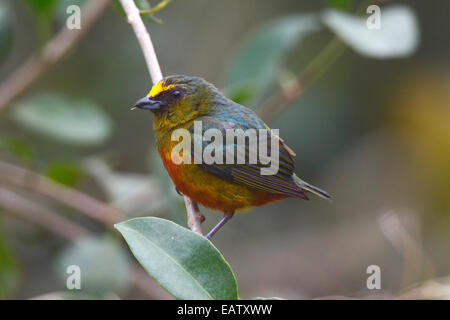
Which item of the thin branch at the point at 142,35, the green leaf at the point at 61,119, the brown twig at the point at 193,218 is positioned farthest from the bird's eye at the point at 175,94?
the green leaf at the point at 61,119

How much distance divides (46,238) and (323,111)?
9.08 feet

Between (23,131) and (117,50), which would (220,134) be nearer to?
(117,50)

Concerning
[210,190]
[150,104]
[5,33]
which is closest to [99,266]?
[210,190]

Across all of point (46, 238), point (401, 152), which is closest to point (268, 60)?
point (46, 238)

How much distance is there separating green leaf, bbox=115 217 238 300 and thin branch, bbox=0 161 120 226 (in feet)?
5.97

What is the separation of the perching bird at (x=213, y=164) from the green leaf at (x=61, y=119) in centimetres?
74

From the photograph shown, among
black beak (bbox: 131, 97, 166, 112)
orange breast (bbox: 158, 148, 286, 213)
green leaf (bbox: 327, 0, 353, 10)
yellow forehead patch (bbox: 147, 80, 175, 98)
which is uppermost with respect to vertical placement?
green leaf (bbox: 327, 0, 353, 10)

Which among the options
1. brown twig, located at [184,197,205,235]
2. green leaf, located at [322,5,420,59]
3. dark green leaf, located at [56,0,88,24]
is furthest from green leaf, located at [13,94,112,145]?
green leaf, located at [322,5,420,59]

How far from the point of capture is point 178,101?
322 centimetres

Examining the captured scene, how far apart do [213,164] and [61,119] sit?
1300 millimetres

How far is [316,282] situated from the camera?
557 centimetres

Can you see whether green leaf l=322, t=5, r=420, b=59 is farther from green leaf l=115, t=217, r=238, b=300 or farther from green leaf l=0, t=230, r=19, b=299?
green leaf l=0, t=230, r=19, b=299

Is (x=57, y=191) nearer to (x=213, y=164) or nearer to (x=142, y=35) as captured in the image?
(x=213, y=164)

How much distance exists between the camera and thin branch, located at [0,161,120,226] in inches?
142
